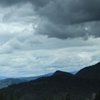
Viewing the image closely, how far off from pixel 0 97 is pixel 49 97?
34.8 metres

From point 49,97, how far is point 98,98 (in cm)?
5655

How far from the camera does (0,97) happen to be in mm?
146625

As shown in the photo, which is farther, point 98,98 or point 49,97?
point 49,97

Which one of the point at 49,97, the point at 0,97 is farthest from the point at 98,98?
the point at 0,97

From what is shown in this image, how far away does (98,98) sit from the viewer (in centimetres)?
10506

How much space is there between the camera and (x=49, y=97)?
6102 inches

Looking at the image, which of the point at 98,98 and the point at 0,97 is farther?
the point at 0,97

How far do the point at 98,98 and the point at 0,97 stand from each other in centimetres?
7192

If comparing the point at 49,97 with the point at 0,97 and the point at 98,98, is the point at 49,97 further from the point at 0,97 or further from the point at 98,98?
the point at 98,98
